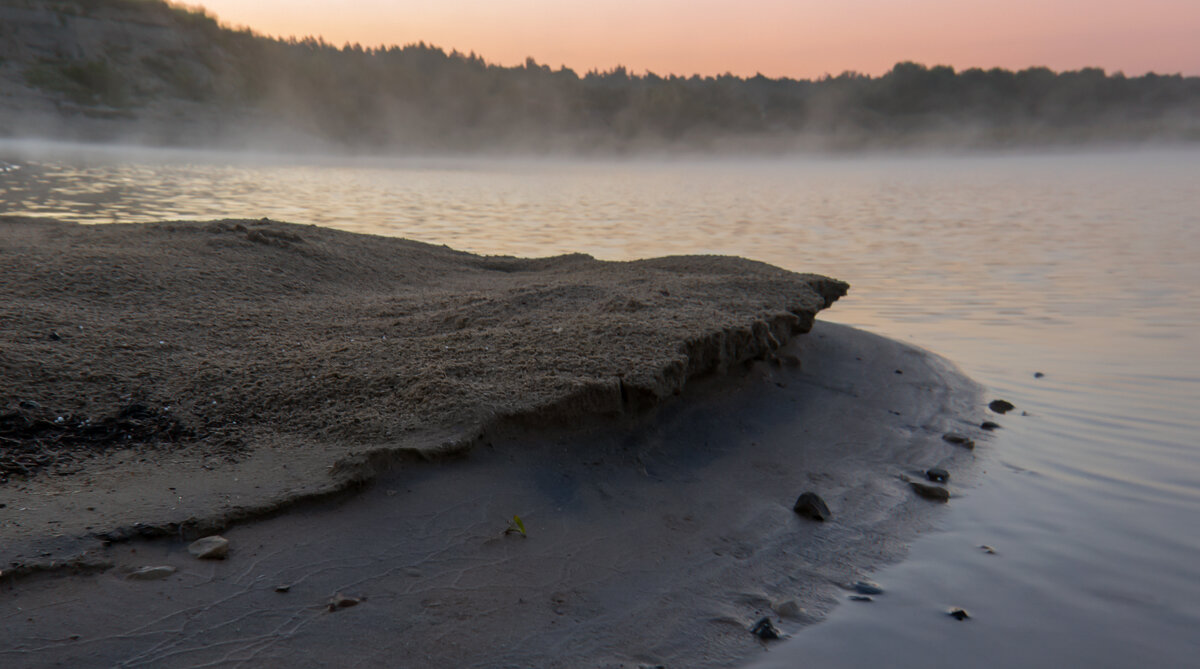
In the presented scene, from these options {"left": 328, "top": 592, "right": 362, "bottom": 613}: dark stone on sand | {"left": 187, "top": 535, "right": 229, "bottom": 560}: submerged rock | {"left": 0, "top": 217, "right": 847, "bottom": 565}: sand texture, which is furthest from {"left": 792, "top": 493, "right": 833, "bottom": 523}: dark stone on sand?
{"left": 187, "top": 535, "right": 229, "bottom": 560}: submerged rock

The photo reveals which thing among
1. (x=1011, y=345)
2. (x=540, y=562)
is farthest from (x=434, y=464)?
(x=1011, y=345)

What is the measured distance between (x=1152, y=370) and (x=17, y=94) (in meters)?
53.1

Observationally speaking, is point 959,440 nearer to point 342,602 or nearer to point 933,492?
point 933,492

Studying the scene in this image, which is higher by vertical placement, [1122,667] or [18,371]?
[18,371]

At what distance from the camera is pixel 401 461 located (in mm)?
2146

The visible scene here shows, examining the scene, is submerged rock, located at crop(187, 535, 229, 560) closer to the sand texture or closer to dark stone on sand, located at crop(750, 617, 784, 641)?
the sand texture

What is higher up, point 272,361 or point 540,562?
point 272,361

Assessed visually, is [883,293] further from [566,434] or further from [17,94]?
[17,94]

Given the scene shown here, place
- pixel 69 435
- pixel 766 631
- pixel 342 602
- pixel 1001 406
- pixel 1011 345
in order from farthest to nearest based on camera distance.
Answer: pixel 1011 345 → pixel 1001 406 → pixel 69 435 → pixel 766 631 → pixel 342 602

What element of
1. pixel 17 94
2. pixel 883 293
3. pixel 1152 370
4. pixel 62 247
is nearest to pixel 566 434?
pixel 62 247

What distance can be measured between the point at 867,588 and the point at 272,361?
6.45 feet

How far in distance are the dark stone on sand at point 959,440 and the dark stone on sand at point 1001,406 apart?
1.62ft

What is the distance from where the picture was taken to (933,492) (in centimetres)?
257

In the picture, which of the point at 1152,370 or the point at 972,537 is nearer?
the point at 972,537
